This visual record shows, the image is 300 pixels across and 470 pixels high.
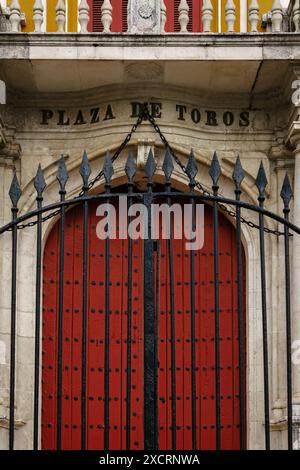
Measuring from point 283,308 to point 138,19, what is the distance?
11.5ft

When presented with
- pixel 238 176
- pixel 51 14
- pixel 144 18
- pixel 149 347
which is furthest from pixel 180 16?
pixel 149 347

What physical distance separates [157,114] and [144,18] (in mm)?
1122

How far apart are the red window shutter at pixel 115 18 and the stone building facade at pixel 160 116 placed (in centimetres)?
10

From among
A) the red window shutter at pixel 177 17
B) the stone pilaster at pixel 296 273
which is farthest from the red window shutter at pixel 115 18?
the stone pilaster at pixel 296 273

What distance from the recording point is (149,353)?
403 inches

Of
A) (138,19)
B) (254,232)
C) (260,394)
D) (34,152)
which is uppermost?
(138,19)

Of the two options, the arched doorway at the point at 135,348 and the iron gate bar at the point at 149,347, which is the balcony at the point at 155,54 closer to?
the arched doorway at the point at 135,348

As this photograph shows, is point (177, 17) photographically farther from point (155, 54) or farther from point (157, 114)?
point (155, 54)

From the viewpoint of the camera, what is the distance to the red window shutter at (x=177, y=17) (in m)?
15.1

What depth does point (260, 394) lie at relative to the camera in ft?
46.3

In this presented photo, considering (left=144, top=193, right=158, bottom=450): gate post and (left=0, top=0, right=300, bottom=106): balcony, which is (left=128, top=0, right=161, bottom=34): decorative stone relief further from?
(left=144, top=193, right=158, bottom=450): gate post

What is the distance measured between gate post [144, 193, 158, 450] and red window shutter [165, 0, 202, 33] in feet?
16.8

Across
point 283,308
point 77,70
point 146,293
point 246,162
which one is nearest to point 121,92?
point 77,70

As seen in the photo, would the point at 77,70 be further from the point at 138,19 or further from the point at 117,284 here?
the point at 117,284
